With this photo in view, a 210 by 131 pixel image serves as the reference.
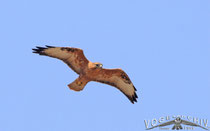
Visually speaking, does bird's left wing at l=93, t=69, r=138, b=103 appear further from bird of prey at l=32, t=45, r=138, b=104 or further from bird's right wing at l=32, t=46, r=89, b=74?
bird's right wing at l=32, t=46, r=89, b=74

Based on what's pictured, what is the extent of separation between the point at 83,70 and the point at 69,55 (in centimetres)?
76

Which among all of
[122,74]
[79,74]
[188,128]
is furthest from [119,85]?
[188,128]

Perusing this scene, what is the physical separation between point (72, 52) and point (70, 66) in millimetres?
611

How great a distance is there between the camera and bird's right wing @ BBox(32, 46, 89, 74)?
58.4 ft

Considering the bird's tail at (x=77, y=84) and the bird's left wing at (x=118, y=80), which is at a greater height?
the bird's left wing at (x=118, y=80)

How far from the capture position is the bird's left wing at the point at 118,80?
18.8m

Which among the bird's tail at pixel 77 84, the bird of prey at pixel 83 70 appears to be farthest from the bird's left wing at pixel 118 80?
the bird's tail at pixel 77 84

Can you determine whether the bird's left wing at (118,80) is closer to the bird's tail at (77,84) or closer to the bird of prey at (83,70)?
the bird of prey at (83,70)

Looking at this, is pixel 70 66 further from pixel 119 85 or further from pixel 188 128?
pixel 188 128

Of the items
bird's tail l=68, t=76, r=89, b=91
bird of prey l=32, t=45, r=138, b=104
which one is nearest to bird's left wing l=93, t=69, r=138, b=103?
bird of prey l=32, t=45, r=138, b=104

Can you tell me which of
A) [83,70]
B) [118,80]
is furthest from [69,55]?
[118,80]

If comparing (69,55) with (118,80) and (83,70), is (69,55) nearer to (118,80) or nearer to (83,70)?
(83,70)

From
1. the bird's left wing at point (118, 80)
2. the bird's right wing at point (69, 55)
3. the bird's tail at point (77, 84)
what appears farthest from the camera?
the bird's left wing at point (118, 80)

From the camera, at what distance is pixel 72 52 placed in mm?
17938
